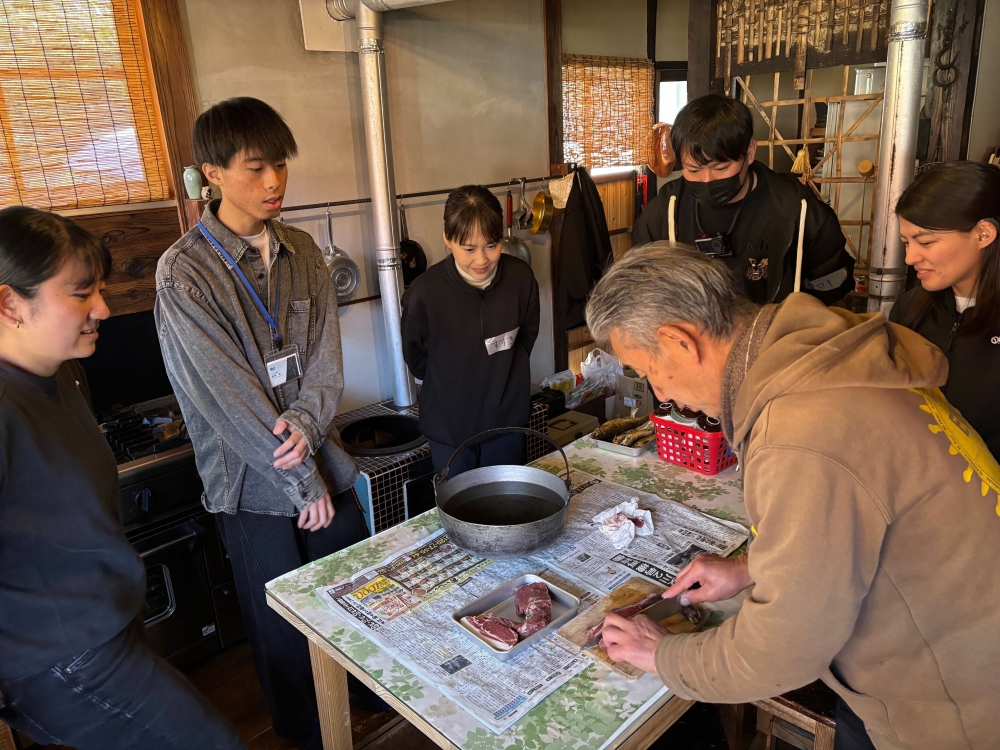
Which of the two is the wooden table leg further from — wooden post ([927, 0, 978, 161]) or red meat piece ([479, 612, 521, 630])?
wooden post ([927, 0, 978, 161])

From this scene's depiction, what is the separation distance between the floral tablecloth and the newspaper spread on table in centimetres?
2

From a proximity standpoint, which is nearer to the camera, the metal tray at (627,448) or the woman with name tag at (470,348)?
the metal tray at (627,448)

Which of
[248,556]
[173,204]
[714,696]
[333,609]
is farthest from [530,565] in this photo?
[173,204]

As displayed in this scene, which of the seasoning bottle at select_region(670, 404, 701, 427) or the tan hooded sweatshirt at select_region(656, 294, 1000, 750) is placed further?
the seasoning bottle at select_region(670, 404, 701, 427)

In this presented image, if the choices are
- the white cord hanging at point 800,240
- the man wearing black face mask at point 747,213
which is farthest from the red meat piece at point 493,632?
the white cord hanging at point 800,240

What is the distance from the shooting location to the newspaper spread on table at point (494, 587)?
3.85 feet

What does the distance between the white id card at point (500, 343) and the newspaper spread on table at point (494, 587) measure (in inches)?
28.4

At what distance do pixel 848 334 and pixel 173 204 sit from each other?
241cm

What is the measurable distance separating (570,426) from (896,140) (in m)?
2.07

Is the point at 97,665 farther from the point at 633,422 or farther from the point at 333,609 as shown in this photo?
the point at 633,422

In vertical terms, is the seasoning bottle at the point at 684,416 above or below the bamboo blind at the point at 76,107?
below

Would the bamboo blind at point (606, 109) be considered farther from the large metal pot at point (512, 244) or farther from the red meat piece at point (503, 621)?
the red meat piece at point (503, 621)

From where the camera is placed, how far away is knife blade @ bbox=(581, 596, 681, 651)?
1.26 m

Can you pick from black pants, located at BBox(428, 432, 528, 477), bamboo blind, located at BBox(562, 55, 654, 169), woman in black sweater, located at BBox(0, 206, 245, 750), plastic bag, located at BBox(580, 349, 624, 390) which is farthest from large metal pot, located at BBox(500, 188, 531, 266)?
woman in black sweater, located at BBox(0, 206, 245, 750)
